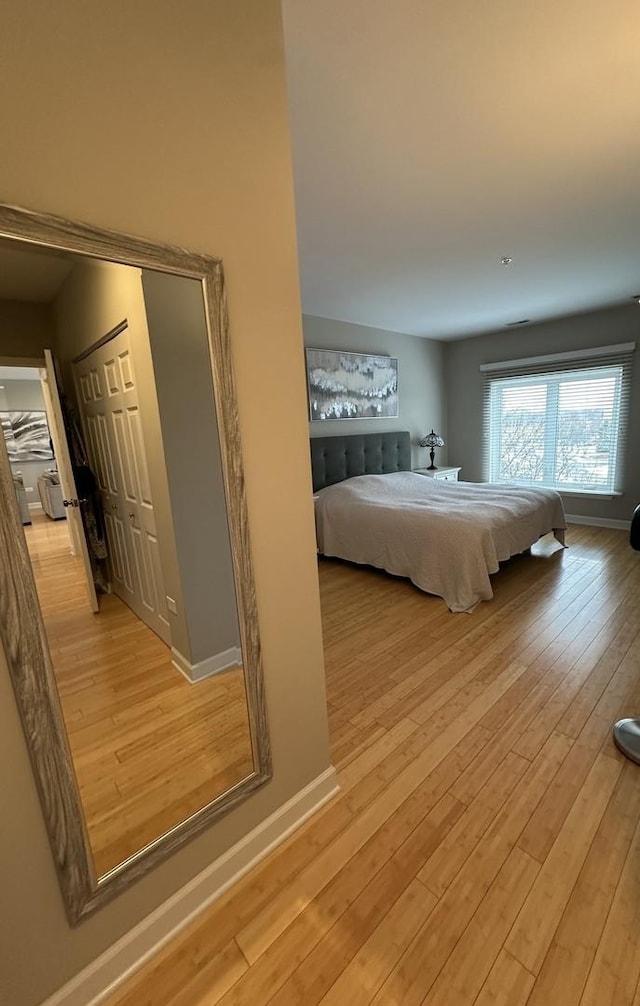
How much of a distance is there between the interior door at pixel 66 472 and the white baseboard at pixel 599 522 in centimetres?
526

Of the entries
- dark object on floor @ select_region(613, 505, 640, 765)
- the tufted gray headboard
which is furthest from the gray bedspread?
dark object on floor @ select_region(613, 505, 640, 765)

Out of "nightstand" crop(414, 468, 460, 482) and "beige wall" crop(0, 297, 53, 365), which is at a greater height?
"beige wall" crop(0, 297, 53, 365)

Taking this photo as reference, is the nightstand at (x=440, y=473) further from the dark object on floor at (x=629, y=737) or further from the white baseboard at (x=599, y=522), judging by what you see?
the dark object on floor at (x=629, y=737)

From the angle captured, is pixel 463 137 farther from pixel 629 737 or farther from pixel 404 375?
pixel 404 375

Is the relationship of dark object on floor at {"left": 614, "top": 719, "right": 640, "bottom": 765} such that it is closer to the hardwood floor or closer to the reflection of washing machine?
the hardwood floor

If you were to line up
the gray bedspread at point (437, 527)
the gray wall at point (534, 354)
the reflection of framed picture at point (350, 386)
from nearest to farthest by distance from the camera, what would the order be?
the gray bedspread at point (437, 527) < the reflection of framed picture at point (350, 386) < the gray wall at point (534, 354)

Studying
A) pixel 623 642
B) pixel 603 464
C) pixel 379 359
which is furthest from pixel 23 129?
pixel 603 464

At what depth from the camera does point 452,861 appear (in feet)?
4.13

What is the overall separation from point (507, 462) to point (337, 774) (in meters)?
4.84

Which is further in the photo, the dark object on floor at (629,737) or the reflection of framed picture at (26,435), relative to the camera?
the dark object on floor at (629,737)

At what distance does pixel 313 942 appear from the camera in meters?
1.08

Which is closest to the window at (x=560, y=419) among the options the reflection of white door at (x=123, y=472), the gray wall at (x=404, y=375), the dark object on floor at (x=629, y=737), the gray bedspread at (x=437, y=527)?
the gray wall at (x=404, y=375)

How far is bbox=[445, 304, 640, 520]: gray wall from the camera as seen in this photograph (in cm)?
433

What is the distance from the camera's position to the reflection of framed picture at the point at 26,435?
2.63 feet
